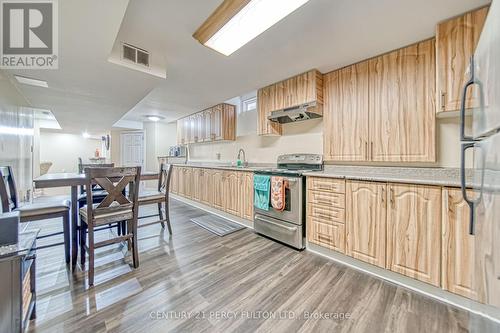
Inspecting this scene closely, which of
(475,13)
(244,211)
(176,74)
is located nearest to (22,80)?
(176,74)

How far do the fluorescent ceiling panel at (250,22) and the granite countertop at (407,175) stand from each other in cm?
160

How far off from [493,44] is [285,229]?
7.42 feet

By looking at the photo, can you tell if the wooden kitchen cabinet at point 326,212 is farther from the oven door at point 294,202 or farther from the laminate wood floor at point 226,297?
the laminate wood floor at point 226,297

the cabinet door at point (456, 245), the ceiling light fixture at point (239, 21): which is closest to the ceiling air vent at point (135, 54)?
the ceiling light fixture at point (239, 21)

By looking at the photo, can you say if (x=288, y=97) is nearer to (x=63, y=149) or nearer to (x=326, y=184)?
(x=326, y=184)

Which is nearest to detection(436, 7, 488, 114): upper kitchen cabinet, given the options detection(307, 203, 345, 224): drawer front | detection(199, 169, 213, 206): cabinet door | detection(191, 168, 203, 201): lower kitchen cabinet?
detection(307, 203, 345, 224): drawer front

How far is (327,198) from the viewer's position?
221 cm

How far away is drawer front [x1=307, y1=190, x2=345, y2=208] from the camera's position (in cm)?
211

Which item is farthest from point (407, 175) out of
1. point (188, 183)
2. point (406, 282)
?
point (188, 183)

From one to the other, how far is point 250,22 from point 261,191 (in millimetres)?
2031

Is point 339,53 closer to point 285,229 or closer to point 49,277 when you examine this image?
point 285,229

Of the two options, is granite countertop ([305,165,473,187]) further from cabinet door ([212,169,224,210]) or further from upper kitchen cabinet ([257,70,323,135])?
cabinet door ([212,169,224,210])

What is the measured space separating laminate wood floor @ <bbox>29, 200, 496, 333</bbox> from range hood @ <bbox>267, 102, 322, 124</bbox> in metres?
1.89

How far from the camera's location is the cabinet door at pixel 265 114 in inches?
127
